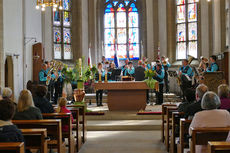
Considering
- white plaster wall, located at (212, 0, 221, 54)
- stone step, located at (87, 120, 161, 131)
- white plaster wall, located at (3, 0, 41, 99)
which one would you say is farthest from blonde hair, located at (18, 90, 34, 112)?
white plaster wall, located at (212, 0, 221, 54)

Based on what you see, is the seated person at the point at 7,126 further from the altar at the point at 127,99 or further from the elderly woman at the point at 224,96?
the altar at the point at 127,99

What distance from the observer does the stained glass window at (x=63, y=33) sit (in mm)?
18789

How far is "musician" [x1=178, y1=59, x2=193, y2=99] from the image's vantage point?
1260 cm

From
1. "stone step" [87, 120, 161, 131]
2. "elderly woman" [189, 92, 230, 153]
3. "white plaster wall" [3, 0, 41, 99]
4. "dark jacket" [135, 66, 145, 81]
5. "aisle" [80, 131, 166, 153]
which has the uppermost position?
"white plaster wall" [3, 0, 41, 99]

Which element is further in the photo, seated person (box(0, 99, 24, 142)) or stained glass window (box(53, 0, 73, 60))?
stained glass window (box(53, 0, 73, 60))

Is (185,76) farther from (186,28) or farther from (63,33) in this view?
(63,33)

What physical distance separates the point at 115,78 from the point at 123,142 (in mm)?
7337

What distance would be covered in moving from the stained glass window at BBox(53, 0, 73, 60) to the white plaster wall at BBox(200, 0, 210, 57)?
257 inches

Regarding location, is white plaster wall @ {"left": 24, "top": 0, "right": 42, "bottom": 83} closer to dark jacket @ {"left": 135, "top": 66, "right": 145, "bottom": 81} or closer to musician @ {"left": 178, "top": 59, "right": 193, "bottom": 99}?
dark jacket @ {"left": 135, "top": 66, "right": 145, "bottom": 81}

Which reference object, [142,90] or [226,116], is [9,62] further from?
[226,116]

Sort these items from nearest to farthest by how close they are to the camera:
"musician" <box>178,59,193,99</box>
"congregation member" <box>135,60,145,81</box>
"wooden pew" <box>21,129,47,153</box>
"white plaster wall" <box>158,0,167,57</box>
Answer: "wooden pew" <box>21,129,47,153</box>, "musician" <box>178,59,193,99</box>, "congregation member" <box>135,60,145,81</box>, "white plaster wall" <box>158,0,167,57</box>

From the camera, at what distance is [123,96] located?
40.2ft

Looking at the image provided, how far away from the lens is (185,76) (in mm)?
12547

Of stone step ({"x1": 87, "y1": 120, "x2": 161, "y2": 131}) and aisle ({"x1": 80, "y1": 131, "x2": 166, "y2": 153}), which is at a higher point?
stone step ({"x1": 87, "y1": 120, "x2": 161, "y2": 131})
